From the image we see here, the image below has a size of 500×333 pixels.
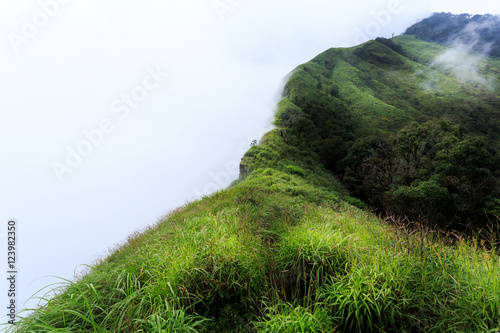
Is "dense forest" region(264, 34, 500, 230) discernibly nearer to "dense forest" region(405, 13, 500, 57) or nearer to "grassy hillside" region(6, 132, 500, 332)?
"grassy hillside" region(6, 132, 500, 332)

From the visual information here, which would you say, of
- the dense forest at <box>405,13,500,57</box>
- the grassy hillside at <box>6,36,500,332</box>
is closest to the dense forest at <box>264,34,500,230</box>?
the grassy hillside at <box>6,36,500,332</box>

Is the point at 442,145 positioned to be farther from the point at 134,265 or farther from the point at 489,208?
the point at 134,265

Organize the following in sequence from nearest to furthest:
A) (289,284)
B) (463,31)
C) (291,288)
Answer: (291,288) → (289,284) → (463,31)

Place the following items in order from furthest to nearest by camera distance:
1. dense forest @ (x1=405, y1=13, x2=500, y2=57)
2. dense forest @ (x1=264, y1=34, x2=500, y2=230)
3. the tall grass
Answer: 1. dense forest @ (x1=405, y1=13, x2=500, y2=57)
2. dense forest @ (x1=264, y1=34, x2=500, y2=230)
3. the tall grass

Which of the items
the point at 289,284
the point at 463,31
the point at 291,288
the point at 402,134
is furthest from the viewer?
the point at 463,31

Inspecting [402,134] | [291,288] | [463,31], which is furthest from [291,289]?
[463,31]

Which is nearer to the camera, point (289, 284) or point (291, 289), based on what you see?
point (291, 289)

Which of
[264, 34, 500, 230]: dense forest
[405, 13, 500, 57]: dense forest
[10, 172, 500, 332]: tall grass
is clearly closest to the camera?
[10, 172, 500, 332]: tall grass

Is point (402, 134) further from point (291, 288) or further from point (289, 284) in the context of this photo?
point (291, 288)

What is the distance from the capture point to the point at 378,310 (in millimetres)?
2816

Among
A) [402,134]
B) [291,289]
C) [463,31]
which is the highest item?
[291,289]

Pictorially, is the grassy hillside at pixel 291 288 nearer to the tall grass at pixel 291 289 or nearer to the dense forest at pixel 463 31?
the tall grass at pixel 291 289

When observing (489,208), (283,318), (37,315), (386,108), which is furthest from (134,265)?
(386,108)

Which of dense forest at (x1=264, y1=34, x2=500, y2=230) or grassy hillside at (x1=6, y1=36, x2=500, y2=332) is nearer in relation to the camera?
grassy hillside at (x1=6, y1=36, x2=500, y2=332)
